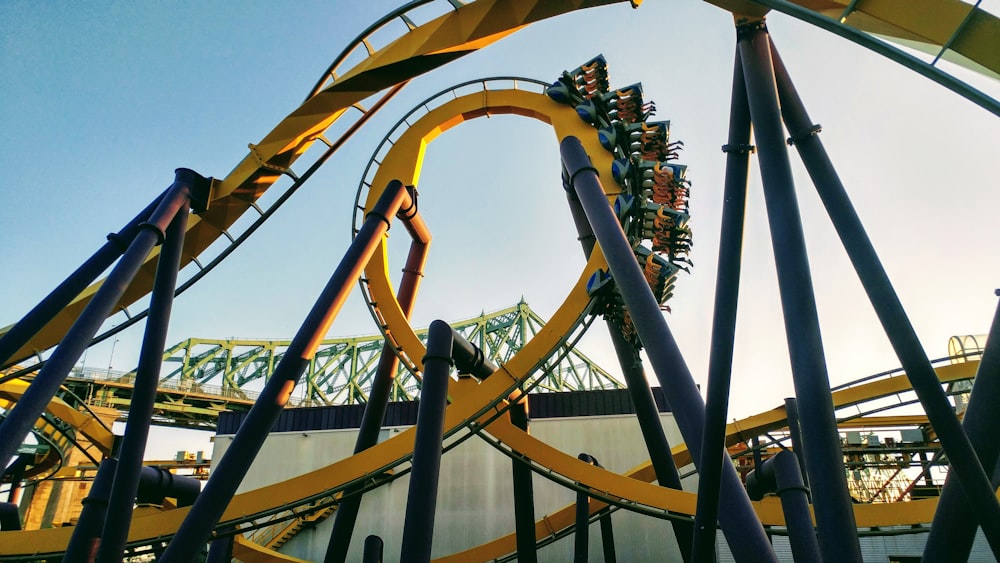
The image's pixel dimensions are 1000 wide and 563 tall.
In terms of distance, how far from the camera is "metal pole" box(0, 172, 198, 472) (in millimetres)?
5738

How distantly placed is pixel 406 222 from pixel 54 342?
581 cm

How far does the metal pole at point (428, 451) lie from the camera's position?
630cm

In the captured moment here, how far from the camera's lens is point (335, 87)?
29.4 feet

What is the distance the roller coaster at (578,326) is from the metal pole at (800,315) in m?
0.01

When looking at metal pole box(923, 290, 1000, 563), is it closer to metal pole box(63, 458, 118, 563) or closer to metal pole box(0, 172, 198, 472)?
metal pole box(0, 172, 198, 472)

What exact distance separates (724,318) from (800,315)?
987 mm

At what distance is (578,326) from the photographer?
9141mm

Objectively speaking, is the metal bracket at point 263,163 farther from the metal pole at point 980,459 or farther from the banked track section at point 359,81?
the metal pole at point 980,459

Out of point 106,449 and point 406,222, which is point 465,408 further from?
point 106,449

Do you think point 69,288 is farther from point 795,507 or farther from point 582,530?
point 582,530

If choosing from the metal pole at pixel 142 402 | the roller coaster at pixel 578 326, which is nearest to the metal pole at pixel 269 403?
the roller coaster at pixel 578 326

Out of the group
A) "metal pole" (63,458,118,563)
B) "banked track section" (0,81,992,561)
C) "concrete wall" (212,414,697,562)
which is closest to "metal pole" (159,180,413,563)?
"metal pole" (63,458,118,563)

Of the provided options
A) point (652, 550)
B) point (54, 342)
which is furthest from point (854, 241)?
point (652, 550)

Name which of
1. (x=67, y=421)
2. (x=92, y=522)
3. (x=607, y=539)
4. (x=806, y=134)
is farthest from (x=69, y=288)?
(x=67, y=421)
